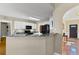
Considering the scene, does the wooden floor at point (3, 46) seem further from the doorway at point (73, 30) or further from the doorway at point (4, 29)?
the doorway at point (73, 30)

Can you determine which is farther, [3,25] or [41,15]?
[41,15]

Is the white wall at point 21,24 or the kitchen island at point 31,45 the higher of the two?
the white wall at point 21,24

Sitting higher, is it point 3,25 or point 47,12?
point 47,12

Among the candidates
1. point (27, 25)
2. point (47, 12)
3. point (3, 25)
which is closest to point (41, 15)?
point (47, 12)

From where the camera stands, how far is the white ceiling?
187 centimetres

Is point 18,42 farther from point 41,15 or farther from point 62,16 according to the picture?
point 62,16

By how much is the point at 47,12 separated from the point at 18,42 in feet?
2.20

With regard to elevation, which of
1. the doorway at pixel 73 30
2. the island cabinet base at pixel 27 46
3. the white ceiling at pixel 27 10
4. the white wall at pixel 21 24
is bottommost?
the island cabinet base at pixel 27 46

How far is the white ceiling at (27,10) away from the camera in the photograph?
1.87 metres

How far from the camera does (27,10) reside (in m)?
1.91

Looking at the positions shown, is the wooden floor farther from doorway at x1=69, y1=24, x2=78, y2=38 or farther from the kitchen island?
doorway at x1=69, y1=24, x2=78, y2=38

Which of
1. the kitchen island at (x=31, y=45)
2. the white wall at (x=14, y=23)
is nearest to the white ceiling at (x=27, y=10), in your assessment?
the white wall at (x=14, y=23)

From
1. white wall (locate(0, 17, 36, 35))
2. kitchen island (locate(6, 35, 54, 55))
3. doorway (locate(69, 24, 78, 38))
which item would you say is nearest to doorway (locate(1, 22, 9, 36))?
white wall (locate(0, 17, 36, 35))
